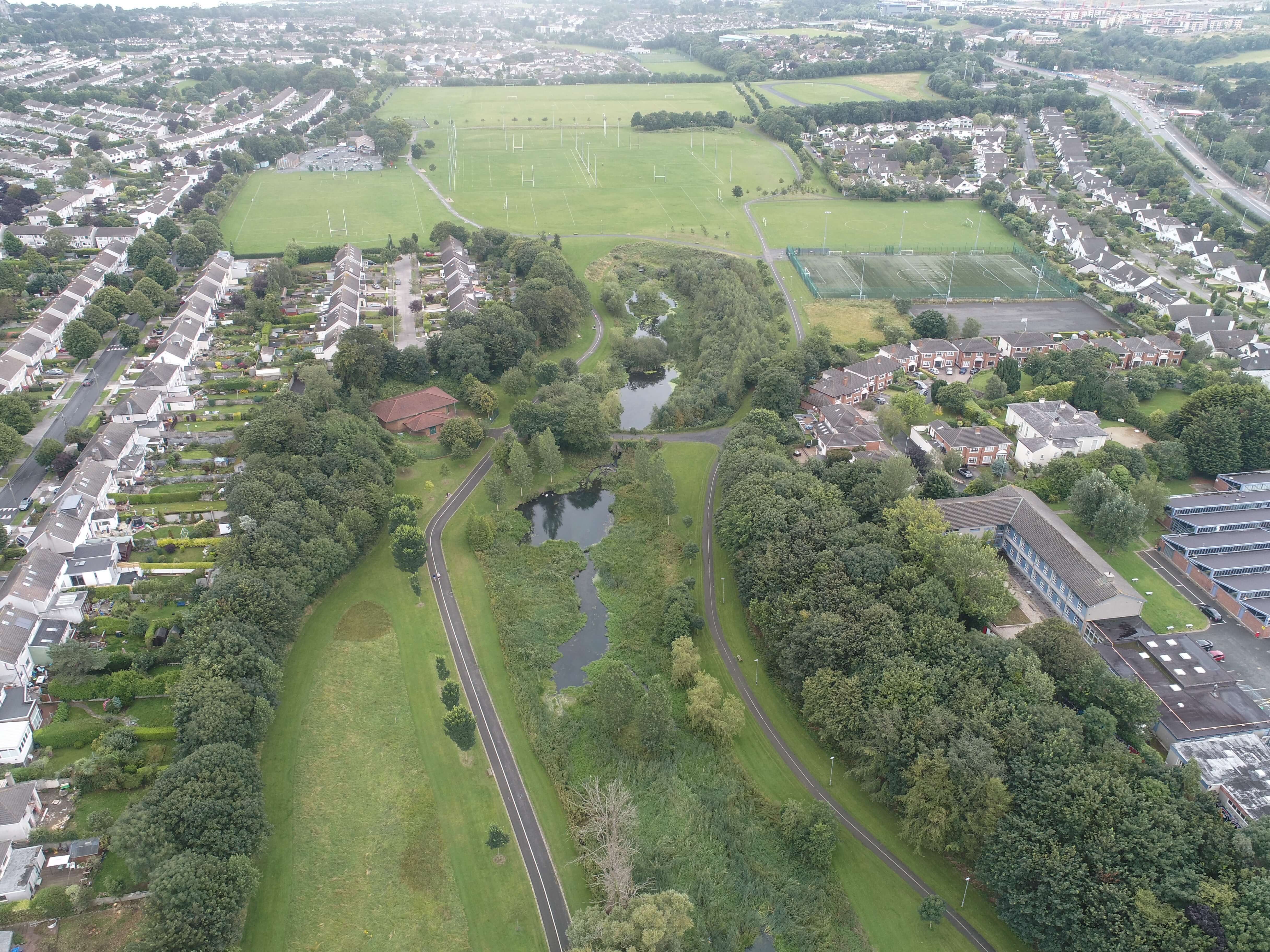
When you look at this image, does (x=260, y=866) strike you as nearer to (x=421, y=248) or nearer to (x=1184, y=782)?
(x=1184, y=782)

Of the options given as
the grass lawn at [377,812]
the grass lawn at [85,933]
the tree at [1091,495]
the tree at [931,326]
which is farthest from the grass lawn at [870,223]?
the grass lawn at [85,933]

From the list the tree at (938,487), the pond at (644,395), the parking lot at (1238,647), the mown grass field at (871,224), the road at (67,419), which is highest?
the tree at (938,487)

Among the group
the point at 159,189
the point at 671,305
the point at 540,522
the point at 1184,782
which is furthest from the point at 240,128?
the point at 1184,782

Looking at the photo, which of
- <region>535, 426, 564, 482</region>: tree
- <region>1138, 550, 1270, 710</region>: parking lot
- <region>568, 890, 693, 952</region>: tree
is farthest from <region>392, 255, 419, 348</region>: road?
<region>1138, 550, 1270, 710</region>: parking lot

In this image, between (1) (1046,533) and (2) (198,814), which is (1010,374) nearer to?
(1) (1046,533)

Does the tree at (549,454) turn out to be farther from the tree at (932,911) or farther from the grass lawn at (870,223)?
the grass lawn at (870,223)

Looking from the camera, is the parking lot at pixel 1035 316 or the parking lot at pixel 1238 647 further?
the parking lot at pixel 1035 316

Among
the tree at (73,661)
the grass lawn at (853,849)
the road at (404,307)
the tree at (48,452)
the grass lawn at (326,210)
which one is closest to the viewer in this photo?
the grass lawn at (853,849)
